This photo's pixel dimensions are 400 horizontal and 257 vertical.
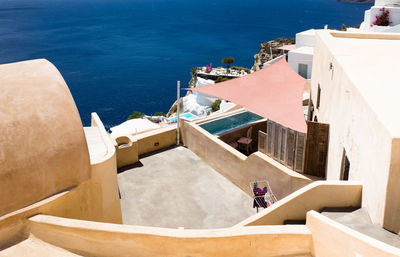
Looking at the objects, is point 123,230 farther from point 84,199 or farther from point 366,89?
point 366,89

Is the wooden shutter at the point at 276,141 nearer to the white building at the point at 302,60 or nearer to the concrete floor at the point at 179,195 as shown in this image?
the concrete floor at the point at 179,195

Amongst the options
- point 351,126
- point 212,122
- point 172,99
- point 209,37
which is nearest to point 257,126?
point 212,122

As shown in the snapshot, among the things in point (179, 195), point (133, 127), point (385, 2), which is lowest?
point (133, 127)

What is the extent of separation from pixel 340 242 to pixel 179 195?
27.3ft

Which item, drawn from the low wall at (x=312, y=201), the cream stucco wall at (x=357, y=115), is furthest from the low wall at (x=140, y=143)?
the low wall at (x=312, y=201)

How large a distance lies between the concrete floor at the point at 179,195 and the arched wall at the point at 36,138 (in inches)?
189

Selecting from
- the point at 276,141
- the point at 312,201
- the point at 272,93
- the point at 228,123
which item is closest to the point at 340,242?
the point at 312,201

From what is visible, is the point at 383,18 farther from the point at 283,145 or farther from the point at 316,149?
the point at 316,149

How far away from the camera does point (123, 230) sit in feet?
24.2

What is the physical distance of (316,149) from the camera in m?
12.4

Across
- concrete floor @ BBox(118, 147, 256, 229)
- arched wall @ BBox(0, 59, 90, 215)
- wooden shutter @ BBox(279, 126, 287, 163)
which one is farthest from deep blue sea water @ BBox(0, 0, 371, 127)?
arched wall @ BBox(0, 59, 90, 215)

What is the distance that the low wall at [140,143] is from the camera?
15.9 meters

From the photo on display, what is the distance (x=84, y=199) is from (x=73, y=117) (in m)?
1.95

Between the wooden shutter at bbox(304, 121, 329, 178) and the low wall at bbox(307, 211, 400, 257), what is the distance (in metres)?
5.33
